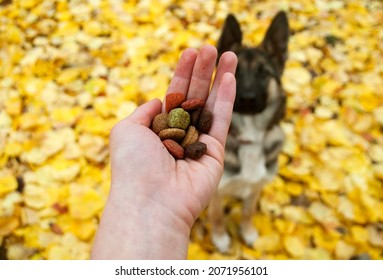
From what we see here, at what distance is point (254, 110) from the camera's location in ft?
6.79

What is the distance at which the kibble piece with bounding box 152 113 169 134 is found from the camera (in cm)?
166

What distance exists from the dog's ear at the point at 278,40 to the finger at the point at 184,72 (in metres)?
0.61

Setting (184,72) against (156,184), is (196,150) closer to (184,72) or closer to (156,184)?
(156,184)

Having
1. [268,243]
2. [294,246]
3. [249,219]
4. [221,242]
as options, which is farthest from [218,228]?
[294,246]

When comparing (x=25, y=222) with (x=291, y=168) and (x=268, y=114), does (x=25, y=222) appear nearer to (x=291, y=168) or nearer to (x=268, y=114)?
(x=268, y=114)

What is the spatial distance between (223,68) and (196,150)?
48cm

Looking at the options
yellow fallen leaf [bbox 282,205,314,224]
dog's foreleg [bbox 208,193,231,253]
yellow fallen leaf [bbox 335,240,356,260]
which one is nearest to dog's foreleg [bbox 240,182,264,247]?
dog's foreleg [bbox 208,193,231,253]

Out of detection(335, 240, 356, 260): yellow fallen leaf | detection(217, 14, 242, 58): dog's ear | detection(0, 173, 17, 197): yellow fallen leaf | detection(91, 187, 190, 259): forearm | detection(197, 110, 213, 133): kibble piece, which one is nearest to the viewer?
detection(91, 187, 190, 259): forearm

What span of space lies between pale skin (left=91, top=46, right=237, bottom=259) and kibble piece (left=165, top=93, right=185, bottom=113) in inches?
2.2

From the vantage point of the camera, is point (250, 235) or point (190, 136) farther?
point (250, 235)

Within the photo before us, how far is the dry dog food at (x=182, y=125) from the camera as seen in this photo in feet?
5.20

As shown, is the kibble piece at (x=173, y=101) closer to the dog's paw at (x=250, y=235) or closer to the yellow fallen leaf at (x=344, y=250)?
the dog's paw at (x=250, y=235)

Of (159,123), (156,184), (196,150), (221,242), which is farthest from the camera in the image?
(221,242)

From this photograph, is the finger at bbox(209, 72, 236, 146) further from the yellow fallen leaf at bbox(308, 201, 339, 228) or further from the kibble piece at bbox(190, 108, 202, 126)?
the yellow fallen leaf at bbox(308, 201, 339, 228)
